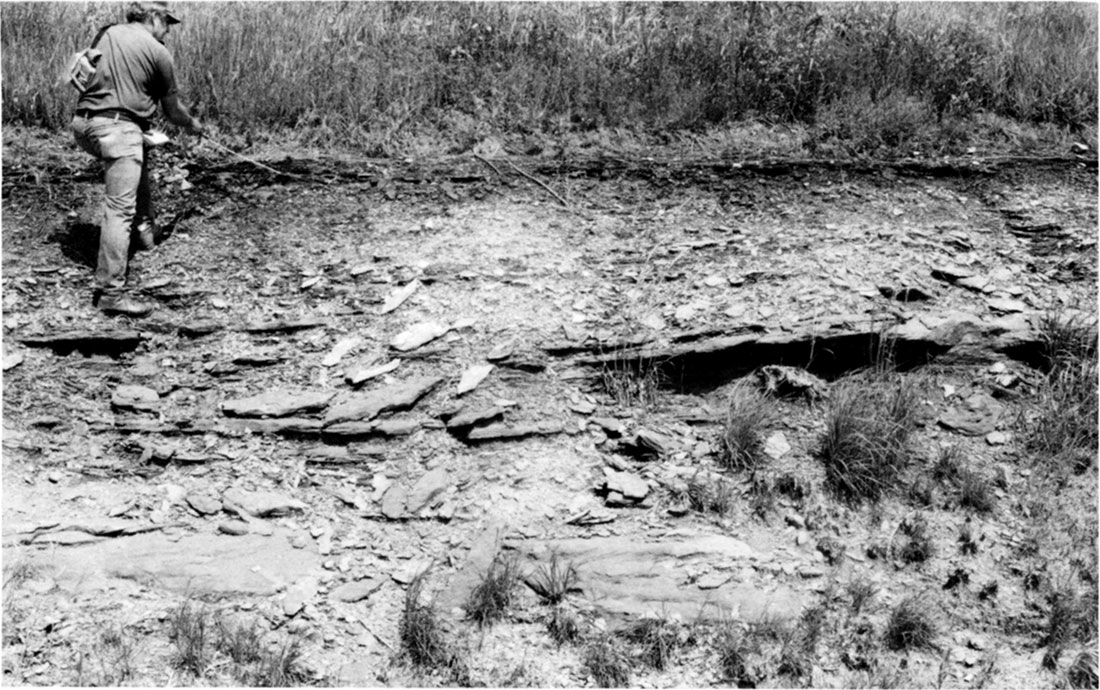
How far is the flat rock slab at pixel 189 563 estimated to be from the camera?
4.76m

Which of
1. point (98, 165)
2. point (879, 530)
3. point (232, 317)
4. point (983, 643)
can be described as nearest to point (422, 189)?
point (232, 317)

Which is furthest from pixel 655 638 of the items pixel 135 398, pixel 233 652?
pixel 135 398

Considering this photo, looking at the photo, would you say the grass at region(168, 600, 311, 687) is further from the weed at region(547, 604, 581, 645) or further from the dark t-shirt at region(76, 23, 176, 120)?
the dark t-shirt at region(76, 23, 176, 120)

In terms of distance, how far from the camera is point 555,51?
8195mm

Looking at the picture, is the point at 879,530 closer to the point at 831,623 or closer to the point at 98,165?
the point at 831,623

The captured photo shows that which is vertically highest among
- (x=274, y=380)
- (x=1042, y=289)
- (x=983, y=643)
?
(x=1042, y=289)

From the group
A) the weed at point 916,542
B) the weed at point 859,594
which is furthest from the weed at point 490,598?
the weed at point 916,542

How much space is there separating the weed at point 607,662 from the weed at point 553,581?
283mm

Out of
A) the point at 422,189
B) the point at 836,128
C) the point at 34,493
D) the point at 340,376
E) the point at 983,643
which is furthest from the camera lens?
the point at 836,128

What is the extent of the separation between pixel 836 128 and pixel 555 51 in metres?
2.31

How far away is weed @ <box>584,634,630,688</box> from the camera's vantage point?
452 cm

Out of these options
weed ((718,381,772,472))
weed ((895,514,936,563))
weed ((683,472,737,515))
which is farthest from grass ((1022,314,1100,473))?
weed ((683,472,737,515))

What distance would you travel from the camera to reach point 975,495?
5320mm

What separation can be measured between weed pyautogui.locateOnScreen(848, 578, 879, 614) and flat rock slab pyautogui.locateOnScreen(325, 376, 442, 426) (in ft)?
8.07
